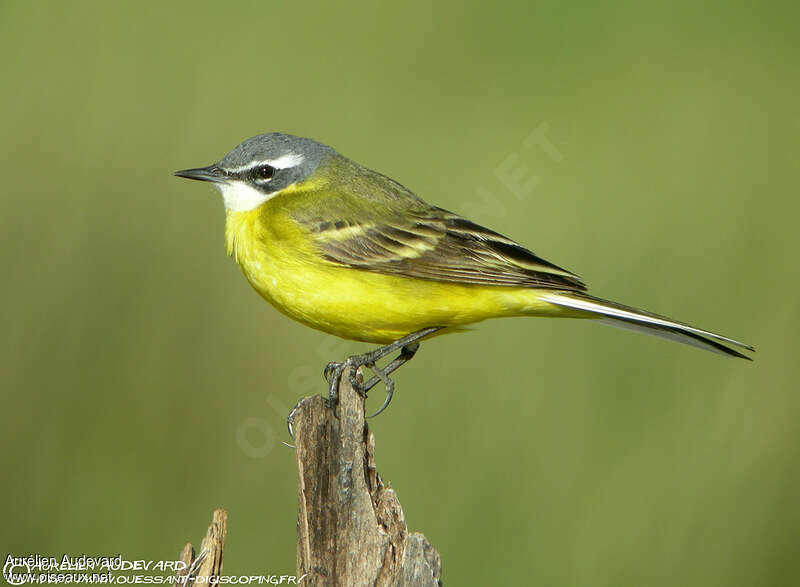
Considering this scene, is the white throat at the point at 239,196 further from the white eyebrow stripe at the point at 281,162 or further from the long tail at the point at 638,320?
the long tail at the point at 638,320

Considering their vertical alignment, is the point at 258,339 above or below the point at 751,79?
below

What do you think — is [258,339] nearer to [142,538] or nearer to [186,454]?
[186,454]

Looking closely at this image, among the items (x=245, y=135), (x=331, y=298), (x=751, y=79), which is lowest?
(x=331, y=298)

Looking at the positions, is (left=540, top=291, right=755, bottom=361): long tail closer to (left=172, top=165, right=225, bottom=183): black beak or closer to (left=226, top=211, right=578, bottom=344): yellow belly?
(left=226, top=211, right=578, bottom=344): yellow belly

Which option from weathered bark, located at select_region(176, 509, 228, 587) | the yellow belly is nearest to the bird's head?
the yellow belly

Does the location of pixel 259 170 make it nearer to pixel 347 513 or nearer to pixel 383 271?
pixel 383 271

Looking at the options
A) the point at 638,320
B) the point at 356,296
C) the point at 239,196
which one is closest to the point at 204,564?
the point at 356,296

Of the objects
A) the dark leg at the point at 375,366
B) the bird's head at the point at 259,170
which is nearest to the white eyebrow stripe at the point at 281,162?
the bird's head at the point at 259,170

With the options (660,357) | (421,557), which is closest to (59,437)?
(421,557)
